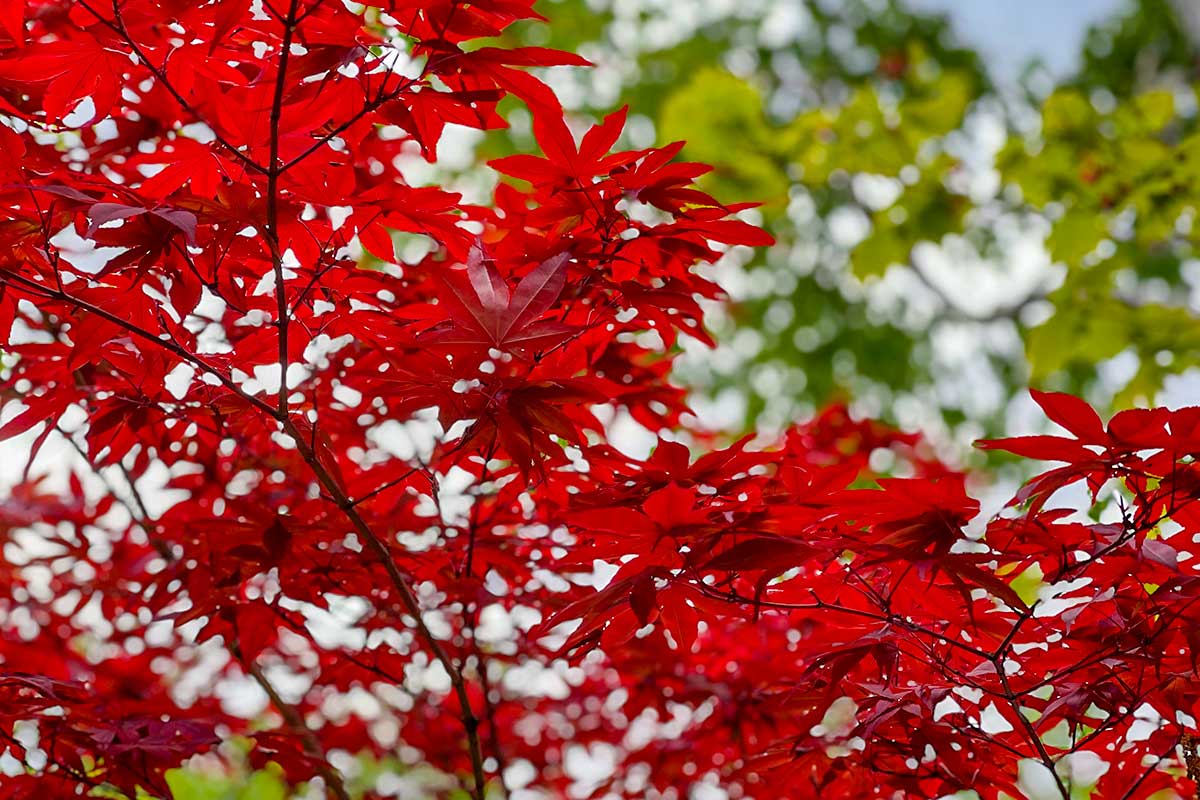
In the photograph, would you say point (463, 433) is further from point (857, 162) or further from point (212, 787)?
point (857, 162)

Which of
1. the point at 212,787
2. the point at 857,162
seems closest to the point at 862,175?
the point at 857,162

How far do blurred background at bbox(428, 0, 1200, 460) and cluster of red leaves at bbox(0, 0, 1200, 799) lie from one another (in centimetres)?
278

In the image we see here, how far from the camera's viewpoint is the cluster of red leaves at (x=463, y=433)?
768mm

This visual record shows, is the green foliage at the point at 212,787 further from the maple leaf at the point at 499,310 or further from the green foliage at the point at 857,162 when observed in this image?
the green foliage at the point at 857,162

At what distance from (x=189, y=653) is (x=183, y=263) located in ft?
4.72

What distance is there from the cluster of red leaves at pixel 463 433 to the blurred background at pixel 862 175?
2776mm

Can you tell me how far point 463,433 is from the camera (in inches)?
33.1

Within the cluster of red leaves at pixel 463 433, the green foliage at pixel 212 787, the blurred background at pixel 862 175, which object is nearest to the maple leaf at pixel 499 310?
the cluster of red leaves at pixel 463 433

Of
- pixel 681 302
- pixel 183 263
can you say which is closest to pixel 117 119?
pixel 183 263

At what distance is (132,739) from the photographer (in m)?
1.01

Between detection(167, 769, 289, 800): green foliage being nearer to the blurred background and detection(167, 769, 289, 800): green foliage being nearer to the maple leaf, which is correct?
the maple leaf

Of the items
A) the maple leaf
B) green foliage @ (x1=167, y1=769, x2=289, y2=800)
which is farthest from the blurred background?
the maple leaf

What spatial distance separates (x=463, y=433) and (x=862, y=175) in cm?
345

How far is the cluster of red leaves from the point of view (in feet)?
2.52
